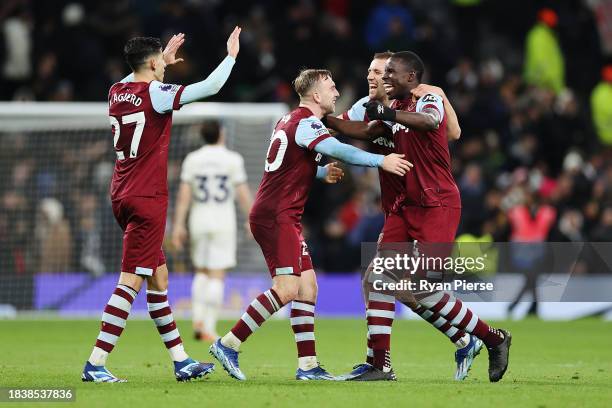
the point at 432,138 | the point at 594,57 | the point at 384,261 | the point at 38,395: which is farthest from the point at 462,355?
the point at 594,57

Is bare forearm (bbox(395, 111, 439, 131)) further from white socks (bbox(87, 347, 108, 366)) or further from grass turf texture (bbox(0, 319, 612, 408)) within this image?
white socks (bbox(87, 347, 108, 366))

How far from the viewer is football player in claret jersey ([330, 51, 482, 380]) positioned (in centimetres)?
952

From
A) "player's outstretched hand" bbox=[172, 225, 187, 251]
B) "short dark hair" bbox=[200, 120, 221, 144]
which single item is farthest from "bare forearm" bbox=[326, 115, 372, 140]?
"short dark hair" bbox=[200, 120, 221, 144]

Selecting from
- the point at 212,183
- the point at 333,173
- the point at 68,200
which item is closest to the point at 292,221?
the point at 333,173

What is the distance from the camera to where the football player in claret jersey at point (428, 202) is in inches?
373

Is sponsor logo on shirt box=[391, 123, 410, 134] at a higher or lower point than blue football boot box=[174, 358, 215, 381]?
higher

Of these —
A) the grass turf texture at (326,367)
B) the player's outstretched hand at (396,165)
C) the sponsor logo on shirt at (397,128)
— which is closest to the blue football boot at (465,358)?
the grass turf texture at (326,367)

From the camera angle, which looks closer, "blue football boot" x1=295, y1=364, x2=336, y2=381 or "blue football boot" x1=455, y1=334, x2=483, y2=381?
"blue football boot" x1=295, y1=364, x2=336, y2=381

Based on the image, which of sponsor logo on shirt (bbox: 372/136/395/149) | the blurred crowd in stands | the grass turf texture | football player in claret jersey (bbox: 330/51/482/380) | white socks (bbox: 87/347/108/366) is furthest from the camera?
the blurred crowd in stands

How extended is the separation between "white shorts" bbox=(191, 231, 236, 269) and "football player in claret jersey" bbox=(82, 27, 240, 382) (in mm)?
4813

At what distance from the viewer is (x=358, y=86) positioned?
20328mm

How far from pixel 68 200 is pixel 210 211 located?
474cm

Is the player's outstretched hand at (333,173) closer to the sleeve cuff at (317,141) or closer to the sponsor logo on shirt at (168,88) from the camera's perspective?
the sleeve cuff at (317,141)

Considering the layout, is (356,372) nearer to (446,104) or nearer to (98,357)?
(98,357)
